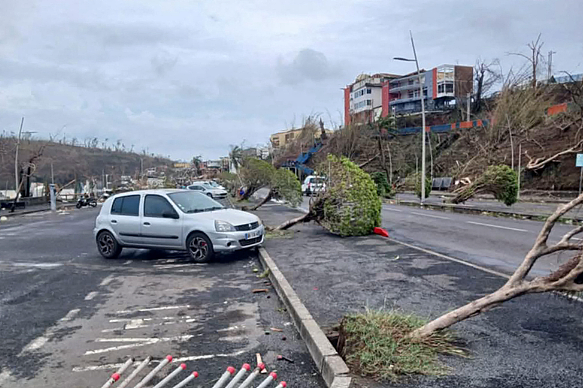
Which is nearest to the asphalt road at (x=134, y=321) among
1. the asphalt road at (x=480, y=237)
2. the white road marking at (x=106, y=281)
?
the white road marking at (x=106, y=281)

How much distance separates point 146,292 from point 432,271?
493cm

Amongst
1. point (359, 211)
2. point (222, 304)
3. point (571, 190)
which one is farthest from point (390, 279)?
point (571, 190)

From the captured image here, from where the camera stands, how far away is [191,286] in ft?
26.9

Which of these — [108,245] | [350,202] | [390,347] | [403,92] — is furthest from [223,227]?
[403,92]

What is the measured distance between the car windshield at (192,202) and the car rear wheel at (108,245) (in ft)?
5.86

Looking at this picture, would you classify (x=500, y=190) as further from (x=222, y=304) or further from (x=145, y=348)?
(x=145, y=348)

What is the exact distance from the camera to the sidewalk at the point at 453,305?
4.04 meters

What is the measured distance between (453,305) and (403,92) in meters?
78.2

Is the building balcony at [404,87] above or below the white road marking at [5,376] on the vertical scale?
above

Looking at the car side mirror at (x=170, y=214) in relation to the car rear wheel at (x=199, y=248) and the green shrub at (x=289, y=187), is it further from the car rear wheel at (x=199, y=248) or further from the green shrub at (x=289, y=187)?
the green shrub at (x=289, y=187)

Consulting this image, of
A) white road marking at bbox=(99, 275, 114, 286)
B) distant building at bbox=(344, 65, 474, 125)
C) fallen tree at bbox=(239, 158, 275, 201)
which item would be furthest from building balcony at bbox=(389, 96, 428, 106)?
white road marking at bbox=(99, 275, 114, 286)

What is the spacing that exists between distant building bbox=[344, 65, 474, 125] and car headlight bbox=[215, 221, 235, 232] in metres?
45.6

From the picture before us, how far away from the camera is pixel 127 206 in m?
11.2

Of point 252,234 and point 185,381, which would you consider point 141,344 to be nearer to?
point 185,381
